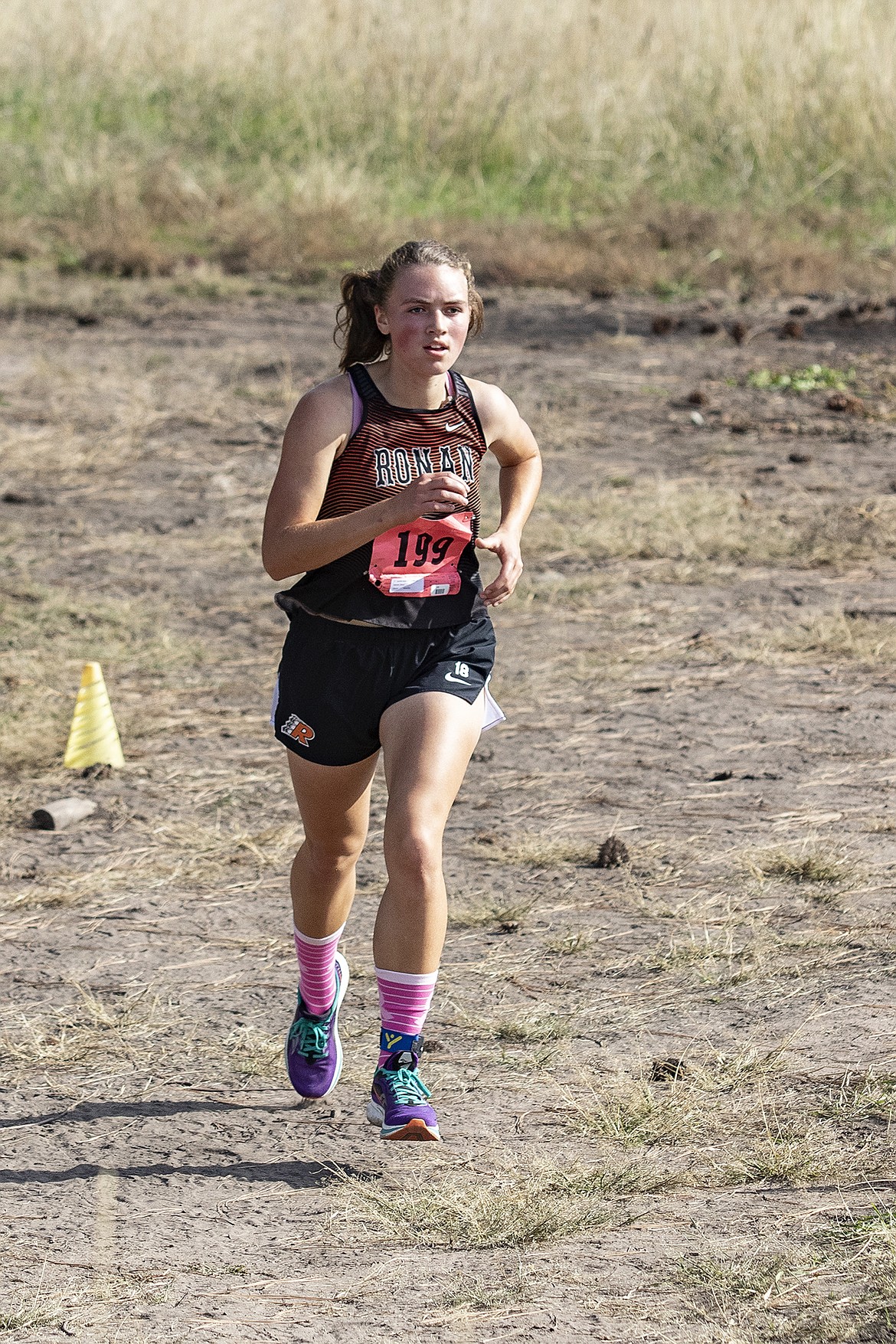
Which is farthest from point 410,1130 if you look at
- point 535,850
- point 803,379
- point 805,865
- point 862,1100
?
point 803,379

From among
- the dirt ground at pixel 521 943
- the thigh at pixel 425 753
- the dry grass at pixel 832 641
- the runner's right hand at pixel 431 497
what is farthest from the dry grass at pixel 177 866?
the dry grass at pixel 832 641

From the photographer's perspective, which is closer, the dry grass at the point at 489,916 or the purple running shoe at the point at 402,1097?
the purple running shoe at the point at 402,1097

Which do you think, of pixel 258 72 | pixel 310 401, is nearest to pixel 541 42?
pixel 258 72

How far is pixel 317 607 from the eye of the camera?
11.5ft

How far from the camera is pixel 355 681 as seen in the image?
137 inches

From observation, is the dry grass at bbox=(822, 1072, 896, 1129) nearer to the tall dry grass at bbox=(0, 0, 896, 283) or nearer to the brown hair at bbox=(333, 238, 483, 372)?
the brown hair at bbox=(333, 238, 483, 372)

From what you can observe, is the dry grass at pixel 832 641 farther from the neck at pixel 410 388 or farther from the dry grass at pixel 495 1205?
the dry grass at pixel 495 1205

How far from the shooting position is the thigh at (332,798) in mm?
3555

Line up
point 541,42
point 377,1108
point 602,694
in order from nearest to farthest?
point 377,1108, point 602,694, point 541,42

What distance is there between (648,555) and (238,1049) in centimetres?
457

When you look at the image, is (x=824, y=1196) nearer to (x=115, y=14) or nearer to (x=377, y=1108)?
(x=377, y=1108)

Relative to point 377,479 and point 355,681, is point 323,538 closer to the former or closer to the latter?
point 377,479

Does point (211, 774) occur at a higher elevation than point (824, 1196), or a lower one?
lower

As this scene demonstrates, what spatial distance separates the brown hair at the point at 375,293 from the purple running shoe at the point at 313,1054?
57.8 inches
